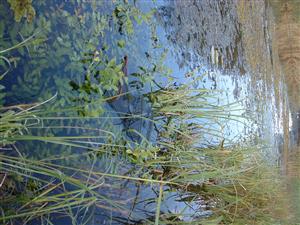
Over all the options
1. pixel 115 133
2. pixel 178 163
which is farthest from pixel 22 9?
pixel 178 163

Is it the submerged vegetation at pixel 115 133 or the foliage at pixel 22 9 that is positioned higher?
the foliage at pixel 22 9

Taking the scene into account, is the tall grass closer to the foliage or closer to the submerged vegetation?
the submerged vegetation

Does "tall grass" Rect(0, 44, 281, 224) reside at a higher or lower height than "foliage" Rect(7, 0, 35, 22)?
lower

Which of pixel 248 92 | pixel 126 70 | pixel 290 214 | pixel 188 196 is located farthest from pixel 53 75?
pixel 248 92

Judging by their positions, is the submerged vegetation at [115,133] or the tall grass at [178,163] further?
the tall grass at [178,163]

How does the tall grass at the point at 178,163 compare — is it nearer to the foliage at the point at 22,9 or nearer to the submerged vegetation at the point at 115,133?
the submerged vegetation at the point at 115,133

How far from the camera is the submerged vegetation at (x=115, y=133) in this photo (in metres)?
1.16

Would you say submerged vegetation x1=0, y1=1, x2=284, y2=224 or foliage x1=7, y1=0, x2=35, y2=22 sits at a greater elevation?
foliage x1=7, y1=0, x2=35, y2=22

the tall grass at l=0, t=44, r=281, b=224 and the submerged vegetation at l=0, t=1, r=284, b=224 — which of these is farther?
the tall grass at l=0, t=44, r=281, b=224

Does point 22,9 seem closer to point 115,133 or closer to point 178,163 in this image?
point 115,133

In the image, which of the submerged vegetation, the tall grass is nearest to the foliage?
the submerged vegetation

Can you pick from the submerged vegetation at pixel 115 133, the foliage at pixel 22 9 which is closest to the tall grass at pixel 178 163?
the submerged vegetation at pixel 115 133

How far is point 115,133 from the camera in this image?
1422 millimetres

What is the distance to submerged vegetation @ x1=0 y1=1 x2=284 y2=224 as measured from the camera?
116cm
